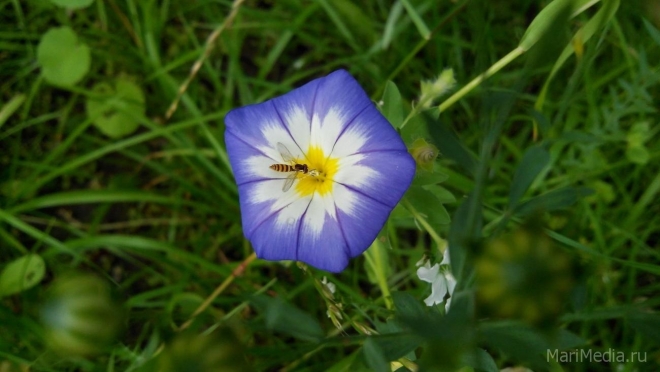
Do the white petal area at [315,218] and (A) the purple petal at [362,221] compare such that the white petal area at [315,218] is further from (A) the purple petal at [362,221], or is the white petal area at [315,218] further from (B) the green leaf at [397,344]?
(B) the green leaf at [397,344]

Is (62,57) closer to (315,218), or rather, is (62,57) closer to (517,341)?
(315,218)

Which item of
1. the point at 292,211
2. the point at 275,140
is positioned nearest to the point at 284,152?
the point at 275,140

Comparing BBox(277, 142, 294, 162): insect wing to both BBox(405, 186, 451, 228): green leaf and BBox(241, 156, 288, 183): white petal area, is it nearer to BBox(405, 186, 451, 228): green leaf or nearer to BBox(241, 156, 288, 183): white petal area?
BBox(241, 156, 288, 183): white petal area

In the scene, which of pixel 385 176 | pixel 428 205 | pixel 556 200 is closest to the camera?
pixel 556 200

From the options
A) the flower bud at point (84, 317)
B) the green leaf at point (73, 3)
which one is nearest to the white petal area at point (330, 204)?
the flower bud at point (84, 317)

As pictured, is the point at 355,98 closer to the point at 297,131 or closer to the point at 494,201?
the point at 297,131

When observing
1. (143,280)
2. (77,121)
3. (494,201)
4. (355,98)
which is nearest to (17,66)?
(77,121)

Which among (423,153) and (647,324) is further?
(423,153)
